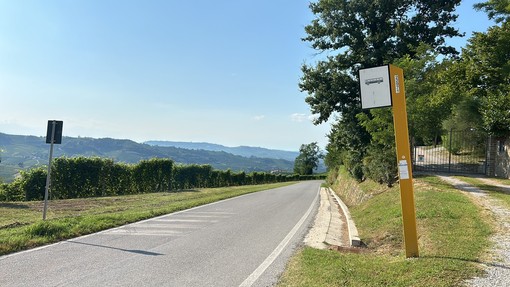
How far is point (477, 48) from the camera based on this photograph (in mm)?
19125

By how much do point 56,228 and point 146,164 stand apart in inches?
931

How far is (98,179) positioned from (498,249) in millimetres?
25654

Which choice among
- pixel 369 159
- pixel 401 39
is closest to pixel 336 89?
pixel 401 39

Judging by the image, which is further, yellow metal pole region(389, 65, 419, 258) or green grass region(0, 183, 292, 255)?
green grass region(0, 183, 292, 255)

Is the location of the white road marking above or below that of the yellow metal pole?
below

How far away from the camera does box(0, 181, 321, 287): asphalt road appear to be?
18.9 feet

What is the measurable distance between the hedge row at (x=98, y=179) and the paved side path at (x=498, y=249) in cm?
2304

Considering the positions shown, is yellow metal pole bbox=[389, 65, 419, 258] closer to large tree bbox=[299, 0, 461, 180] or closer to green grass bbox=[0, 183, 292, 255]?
green grass bbox=[0, 183, 292, 255]

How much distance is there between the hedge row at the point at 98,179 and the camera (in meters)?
22.5

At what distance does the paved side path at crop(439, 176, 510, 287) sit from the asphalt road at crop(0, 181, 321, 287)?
9.78 feet

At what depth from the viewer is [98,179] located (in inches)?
1051

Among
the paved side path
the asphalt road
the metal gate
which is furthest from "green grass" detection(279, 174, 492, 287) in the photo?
→ the metal gate

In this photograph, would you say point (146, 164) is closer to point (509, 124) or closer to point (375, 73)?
point (509, 124)

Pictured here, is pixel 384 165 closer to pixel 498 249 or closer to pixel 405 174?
pixel 498 249
